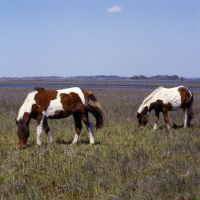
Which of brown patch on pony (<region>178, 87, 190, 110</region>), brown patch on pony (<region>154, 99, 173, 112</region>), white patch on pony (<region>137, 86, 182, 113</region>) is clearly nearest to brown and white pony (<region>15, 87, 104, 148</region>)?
white patch on pony (<region>137, 86, 182, 113</region>)

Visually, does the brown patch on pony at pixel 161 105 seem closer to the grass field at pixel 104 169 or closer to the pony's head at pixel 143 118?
the pony's head at pixel 143 118

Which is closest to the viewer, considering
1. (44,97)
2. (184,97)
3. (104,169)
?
(104,169)

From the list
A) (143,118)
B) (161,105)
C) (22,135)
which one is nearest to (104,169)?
(22,135)

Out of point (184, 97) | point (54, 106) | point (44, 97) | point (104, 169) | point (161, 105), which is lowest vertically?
point (104, 169)

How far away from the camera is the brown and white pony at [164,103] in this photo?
579 inches

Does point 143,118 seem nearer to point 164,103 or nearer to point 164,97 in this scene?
point 164,103

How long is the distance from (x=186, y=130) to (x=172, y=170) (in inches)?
245

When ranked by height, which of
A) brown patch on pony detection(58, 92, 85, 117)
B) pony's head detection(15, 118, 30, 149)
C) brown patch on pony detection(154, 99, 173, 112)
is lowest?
pony's head detection(15, 118, 30, 149)

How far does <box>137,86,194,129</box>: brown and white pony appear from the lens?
48.2ft

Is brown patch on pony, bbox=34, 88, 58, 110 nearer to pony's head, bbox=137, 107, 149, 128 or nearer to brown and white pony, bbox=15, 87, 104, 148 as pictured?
brown and white pony, bbox=15, 87, 104, 148

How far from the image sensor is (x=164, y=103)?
15.0m

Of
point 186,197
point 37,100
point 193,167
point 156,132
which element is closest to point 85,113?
point 37,100

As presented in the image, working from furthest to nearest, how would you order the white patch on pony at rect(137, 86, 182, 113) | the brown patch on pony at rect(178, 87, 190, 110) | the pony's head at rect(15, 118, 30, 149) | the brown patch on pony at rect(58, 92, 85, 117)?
the brown patch on pony at rect(178, 87, 190, 110), the white patch on pony at rect(137, 86, 182, 113), the brown patch on pony at rect(58, 92, 85, 117), the pony's head at rect(15, 118, 30, 149)

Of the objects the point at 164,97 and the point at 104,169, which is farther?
the point at 164,97
